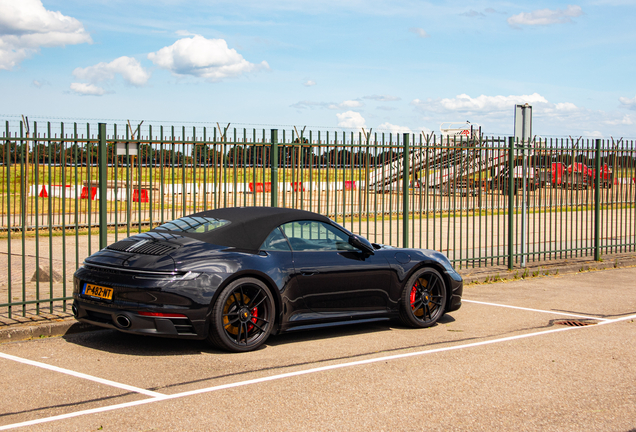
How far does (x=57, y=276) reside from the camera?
394 inches

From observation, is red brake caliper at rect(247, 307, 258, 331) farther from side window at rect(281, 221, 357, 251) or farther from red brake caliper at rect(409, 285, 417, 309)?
red brake caliper at rect(409, 285, 417, 309)

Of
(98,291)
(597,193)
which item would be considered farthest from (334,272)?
(597,193)

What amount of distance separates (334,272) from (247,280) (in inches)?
41.5

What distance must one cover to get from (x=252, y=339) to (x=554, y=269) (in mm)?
7956

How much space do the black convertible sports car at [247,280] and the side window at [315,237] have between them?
12 millimetres

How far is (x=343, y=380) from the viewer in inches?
208

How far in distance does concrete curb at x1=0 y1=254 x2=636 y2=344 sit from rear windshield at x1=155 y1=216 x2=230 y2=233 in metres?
1.56

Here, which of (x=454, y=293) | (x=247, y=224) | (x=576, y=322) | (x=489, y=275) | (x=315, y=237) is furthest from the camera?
(x=489, y=275)

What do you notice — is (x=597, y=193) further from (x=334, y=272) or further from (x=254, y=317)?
(x=254, y=317)

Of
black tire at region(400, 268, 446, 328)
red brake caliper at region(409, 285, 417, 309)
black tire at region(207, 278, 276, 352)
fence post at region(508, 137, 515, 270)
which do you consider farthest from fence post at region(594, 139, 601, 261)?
black tire at region(207, 278, 276, 352)

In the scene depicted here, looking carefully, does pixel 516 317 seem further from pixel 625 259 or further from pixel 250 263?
pixel 625 259

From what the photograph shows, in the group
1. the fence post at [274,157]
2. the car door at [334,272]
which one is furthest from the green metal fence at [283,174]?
the car door at [334,272]

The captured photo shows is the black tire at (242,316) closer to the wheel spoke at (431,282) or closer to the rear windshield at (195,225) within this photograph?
the rear windshield at (195,225)

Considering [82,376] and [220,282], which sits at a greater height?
[220,282]
